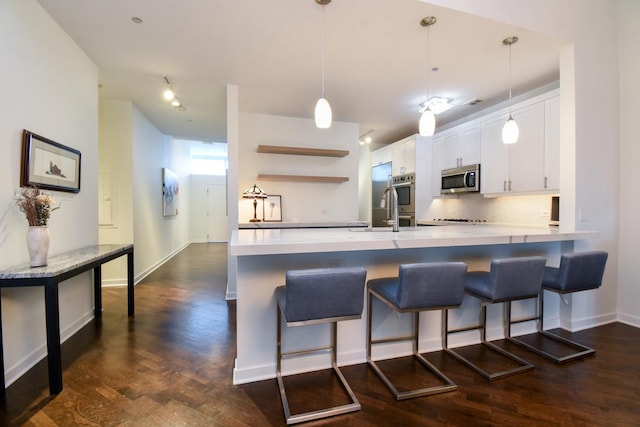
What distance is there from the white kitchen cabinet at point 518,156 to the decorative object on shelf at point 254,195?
3.27 m

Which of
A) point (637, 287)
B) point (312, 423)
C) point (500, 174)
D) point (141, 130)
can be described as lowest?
point (312, 423)

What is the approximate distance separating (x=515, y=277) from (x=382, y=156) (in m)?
4.37

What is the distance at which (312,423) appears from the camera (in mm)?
1517

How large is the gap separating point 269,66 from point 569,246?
350 cm

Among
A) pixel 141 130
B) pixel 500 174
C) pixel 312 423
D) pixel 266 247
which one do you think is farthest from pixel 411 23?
pixel 141 130

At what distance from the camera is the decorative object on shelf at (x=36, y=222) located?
1854 mm

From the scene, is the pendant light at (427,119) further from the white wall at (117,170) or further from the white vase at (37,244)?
the white wall at (117,170)

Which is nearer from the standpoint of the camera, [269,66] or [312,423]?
[312,423]

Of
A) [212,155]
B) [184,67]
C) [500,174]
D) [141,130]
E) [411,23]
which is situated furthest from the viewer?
[212,155]

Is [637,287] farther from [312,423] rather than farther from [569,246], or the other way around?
[312,423]

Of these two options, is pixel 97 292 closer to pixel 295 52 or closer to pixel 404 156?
pixel 295 52

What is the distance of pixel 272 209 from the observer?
183 inches

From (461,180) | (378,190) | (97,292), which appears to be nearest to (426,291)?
(461,180)

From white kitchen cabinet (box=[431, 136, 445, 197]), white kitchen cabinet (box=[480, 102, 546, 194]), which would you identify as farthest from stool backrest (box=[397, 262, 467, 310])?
white kitchen cabinet (box=[431, 136, 445, 197])
